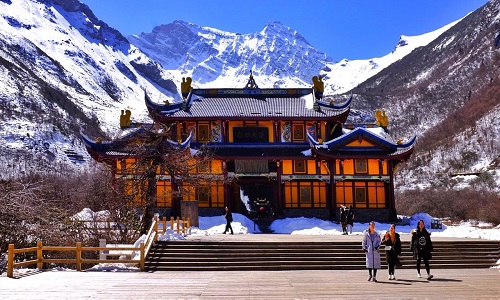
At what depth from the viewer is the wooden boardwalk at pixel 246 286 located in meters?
11.0

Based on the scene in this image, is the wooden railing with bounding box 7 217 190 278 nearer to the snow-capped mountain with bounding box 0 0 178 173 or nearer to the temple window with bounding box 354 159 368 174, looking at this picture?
the temple window with bounding box 354 159 368 174

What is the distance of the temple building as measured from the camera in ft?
122

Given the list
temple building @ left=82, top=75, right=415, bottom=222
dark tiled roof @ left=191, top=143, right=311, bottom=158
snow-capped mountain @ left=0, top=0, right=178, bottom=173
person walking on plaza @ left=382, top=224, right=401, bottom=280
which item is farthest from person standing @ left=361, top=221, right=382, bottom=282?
snow-capped mountain @ left=0, top=0, right=178, bottom=173

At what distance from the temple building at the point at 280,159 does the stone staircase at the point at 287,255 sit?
54.6 feet

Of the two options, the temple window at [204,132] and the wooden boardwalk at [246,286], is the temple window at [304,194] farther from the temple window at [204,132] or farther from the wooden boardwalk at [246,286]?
the wooden boardwalk at [246,286]

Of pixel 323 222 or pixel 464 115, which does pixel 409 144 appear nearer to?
pixel 323 222

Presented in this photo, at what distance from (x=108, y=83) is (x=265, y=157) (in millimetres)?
170408

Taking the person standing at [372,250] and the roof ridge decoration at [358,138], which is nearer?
the person standing at [372,250]

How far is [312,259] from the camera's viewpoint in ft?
61.2

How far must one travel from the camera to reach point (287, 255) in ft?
61.9

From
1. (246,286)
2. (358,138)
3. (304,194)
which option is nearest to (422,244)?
(246,286)

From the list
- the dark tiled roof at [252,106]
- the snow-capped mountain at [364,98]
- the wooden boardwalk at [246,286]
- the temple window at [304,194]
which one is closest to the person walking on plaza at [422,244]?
the wooden boardwalk at [246,286]

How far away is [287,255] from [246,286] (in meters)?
6.31

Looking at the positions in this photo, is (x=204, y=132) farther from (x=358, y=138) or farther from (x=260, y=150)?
(x=358, y=138)
